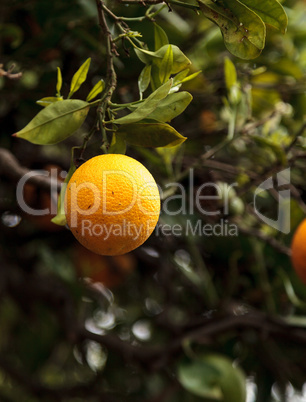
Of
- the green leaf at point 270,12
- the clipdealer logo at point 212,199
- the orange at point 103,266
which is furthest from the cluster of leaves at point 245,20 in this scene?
the orange at point 103,266

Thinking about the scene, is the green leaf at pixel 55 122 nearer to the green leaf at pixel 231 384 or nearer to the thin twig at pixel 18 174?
the thin twig at pixel 18 174

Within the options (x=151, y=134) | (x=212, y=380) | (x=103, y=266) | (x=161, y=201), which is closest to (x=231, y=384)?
(x=212, y=380)

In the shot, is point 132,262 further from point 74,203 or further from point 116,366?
point 74,203

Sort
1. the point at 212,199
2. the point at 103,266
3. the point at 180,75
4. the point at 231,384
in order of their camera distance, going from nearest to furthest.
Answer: the point at 180,75 < the point at 231,384 < the point at 212,199 < the point at 103,266

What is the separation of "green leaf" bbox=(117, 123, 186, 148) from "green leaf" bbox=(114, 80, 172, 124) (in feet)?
0.08

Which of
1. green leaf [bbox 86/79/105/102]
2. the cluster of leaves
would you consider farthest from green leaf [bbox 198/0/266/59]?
green leaf [bbox 86/79/105/102]

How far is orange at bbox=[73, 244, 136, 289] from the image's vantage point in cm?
224

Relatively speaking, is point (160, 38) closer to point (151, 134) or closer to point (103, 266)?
point (151, 134)

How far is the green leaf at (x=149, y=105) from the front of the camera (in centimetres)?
73

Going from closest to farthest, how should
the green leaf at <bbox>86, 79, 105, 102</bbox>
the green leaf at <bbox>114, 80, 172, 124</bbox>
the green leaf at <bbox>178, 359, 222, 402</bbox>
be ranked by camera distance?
the green leaf at <bbox>114, 80, 172, 124</bbox>
the green leaf at <bbox>86, 79, 105, 102</bbox>
the green leaf at <bbox>178, 359, 222, 402</bbox>

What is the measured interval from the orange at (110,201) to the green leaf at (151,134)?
0.04m

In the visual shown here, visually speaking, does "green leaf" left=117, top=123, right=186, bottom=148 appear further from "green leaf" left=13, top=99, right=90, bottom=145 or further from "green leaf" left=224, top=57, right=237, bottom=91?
"green leaf" left=224, top=57, right=237, bottom=91

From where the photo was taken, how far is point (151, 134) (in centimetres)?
78

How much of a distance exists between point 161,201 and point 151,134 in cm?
55
